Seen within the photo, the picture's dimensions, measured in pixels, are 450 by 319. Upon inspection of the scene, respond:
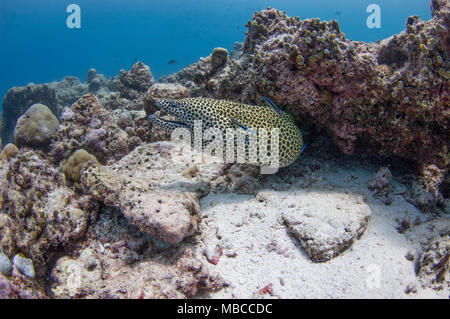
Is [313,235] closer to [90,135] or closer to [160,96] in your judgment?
[160,96]

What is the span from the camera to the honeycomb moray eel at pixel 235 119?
4418 mm

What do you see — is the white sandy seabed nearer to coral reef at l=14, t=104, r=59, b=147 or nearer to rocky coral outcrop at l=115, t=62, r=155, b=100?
coral reef at l=14, t=104, r=59, b=147

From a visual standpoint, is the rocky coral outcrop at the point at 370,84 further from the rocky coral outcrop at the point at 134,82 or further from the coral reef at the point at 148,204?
the rocky coral outcrop at the point at 134,82

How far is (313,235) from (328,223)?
34 centimetres

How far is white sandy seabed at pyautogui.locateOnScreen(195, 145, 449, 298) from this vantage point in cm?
306

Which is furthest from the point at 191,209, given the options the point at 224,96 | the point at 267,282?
the point at 224,96

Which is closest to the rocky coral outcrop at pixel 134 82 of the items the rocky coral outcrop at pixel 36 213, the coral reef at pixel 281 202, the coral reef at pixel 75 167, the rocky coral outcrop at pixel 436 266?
the coral reef at pixel 281 202

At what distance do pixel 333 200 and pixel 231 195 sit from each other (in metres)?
1.74

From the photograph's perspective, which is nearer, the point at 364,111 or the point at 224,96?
the point at 364,111

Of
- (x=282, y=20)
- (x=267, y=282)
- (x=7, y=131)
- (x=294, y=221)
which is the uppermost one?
(x=282, y=20)

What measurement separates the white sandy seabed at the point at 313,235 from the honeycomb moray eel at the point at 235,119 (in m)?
0.77

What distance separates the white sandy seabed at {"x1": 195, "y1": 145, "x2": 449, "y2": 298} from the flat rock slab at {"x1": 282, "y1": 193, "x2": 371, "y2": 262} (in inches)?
0.7

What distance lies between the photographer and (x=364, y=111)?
430 centimetres
